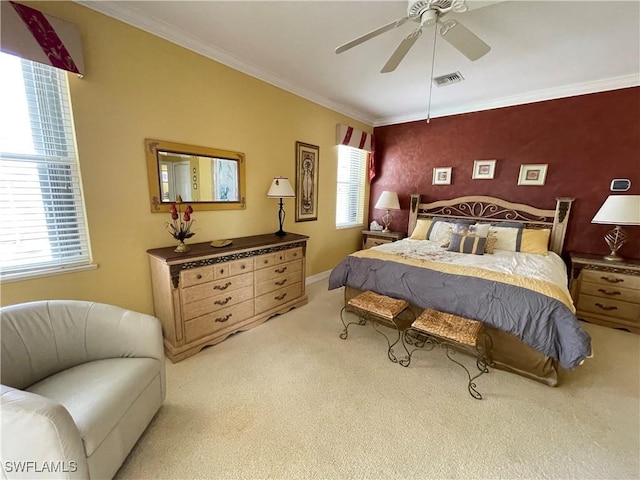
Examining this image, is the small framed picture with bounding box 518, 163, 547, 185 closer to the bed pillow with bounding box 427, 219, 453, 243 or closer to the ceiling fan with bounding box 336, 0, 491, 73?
the bed pillow with bounding box 427, 219, 453, 243

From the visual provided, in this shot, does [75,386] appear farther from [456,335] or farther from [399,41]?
[399,41]

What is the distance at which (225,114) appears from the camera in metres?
2.75

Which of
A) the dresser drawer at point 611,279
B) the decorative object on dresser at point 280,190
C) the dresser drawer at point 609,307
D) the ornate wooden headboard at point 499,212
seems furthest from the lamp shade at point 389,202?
the dresser drawer at point 609,307

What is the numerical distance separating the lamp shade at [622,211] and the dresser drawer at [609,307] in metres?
0.88

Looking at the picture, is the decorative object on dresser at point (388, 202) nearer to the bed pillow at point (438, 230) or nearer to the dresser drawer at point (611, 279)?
the bed pillow at point (438, 230)

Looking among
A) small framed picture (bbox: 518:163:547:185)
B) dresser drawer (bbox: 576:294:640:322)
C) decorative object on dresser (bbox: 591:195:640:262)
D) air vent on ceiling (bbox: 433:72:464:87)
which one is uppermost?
air vent on ceiling (bbox: 433:72:464:87)

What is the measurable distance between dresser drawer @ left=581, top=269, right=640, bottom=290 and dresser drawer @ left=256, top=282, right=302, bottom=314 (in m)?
3.35

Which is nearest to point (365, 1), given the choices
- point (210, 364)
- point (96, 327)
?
point (96, 327)

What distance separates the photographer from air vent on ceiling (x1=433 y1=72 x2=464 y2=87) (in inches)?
115

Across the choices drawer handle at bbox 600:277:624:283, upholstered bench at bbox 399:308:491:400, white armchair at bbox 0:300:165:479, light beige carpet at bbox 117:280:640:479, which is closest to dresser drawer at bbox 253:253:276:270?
light beige carpet at bbox 117:280:640:479

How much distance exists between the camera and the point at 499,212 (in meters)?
3.86

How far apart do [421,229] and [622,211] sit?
2.08 m

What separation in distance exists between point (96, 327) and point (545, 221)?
4878mm

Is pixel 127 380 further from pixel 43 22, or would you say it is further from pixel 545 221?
pixel 545 221
